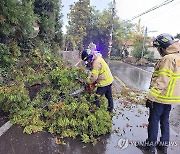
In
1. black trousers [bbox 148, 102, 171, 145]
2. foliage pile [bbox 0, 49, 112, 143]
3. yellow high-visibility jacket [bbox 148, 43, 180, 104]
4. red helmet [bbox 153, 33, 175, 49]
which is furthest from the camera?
foliage pile [bbox 0, 49, 112, 143]

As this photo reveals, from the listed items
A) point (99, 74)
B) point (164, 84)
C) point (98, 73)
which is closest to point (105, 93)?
point (99, 74)

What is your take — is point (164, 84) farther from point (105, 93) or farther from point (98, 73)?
point (105, 93)

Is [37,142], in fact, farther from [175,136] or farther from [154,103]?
[175,136]

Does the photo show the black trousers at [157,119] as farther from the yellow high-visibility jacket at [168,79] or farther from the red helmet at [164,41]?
the red helmet at [164,41]

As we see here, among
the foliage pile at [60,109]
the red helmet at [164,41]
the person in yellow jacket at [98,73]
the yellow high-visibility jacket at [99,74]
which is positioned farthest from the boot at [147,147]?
the red helmet at [164,41]

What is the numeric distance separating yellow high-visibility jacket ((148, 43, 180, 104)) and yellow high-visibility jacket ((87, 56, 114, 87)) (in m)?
1.47

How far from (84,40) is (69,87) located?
42.4 meters

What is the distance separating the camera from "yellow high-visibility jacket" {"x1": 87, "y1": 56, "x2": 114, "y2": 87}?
4742 mm

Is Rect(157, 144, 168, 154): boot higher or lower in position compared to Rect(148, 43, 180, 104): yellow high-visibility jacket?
lower

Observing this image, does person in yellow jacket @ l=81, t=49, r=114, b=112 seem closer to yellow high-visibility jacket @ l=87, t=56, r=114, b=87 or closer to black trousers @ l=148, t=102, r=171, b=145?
yellow high-visibility jacket @ l=87, t=56, r=114, b=87

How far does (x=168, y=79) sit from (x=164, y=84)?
0.10 m

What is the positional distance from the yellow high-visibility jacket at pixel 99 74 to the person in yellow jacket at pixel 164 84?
143 centimetres

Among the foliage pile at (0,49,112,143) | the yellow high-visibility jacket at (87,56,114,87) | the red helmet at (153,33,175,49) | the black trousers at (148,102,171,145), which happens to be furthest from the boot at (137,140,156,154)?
the red helmet at (153,33,175,49)

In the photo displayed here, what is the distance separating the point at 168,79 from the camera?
3412 millimetres
